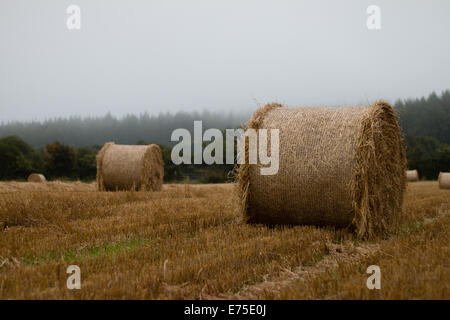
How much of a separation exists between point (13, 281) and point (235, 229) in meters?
3.29

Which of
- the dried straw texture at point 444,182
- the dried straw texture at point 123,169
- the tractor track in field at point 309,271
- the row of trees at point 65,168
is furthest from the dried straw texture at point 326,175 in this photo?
the row of trees at point 65,168

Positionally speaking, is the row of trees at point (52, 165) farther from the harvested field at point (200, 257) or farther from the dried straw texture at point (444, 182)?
the harvested field at point (200, 257)

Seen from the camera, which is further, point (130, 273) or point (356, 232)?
point (356, 232)

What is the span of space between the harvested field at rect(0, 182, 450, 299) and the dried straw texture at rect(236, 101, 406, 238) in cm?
30

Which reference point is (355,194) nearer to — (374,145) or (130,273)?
(374,145)

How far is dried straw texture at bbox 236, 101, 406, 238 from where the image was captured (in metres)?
6.19

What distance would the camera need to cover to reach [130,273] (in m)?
3.91

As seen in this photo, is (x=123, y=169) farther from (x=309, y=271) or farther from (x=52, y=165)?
(x=52, y=165)

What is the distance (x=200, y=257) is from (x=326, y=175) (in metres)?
2.62

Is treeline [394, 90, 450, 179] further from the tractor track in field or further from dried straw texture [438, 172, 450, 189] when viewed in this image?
the tractor track in field

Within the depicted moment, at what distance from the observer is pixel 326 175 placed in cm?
627

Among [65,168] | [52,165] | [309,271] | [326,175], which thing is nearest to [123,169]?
[326,175]

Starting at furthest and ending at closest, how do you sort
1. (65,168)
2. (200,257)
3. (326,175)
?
1. (65,168)
2. (326,175)
3. (200,257)

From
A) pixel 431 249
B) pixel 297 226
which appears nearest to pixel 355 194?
pixel 297 226
